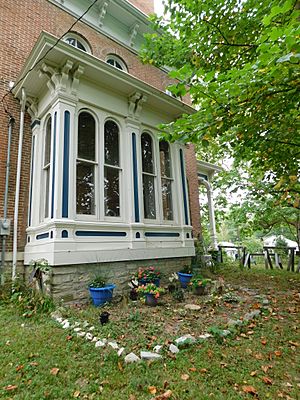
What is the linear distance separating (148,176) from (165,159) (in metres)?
0.93

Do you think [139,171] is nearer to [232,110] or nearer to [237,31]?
[232,110]

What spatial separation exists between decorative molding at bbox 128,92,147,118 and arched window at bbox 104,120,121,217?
57 cm

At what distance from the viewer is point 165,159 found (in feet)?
23.8

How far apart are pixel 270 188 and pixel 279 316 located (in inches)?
178

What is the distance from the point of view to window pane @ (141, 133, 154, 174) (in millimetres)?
6715

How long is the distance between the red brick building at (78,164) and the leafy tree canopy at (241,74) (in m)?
1.55

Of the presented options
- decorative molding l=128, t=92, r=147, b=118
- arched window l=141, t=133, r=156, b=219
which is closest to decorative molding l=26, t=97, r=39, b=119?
decorative molding l=128, t=92, r=147, b=118

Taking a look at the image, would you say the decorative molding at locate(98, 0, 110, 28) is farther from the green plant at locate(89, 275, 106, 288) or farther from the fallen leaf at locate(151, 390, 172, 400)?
the fallen leaf at locate(151, 390, 172, 400)

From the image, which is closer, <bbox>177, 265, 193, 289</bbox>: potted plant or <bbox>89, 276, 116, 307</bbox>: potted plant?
<bbox>89, 276, 116, 307</bbox>: potted plant

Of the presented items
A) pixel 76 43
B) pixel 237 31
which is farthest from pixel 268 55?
pixel 76 43

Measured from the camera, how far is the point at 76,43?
304 inches

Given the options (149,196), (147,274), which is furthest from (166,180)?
(147,274)

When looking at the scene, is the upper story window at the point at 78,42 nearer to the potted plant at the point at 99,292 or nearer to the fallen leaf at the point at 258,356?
the potted plant at the point at 99,292

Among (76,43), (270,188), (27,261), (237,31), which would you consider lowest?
(27,261)
